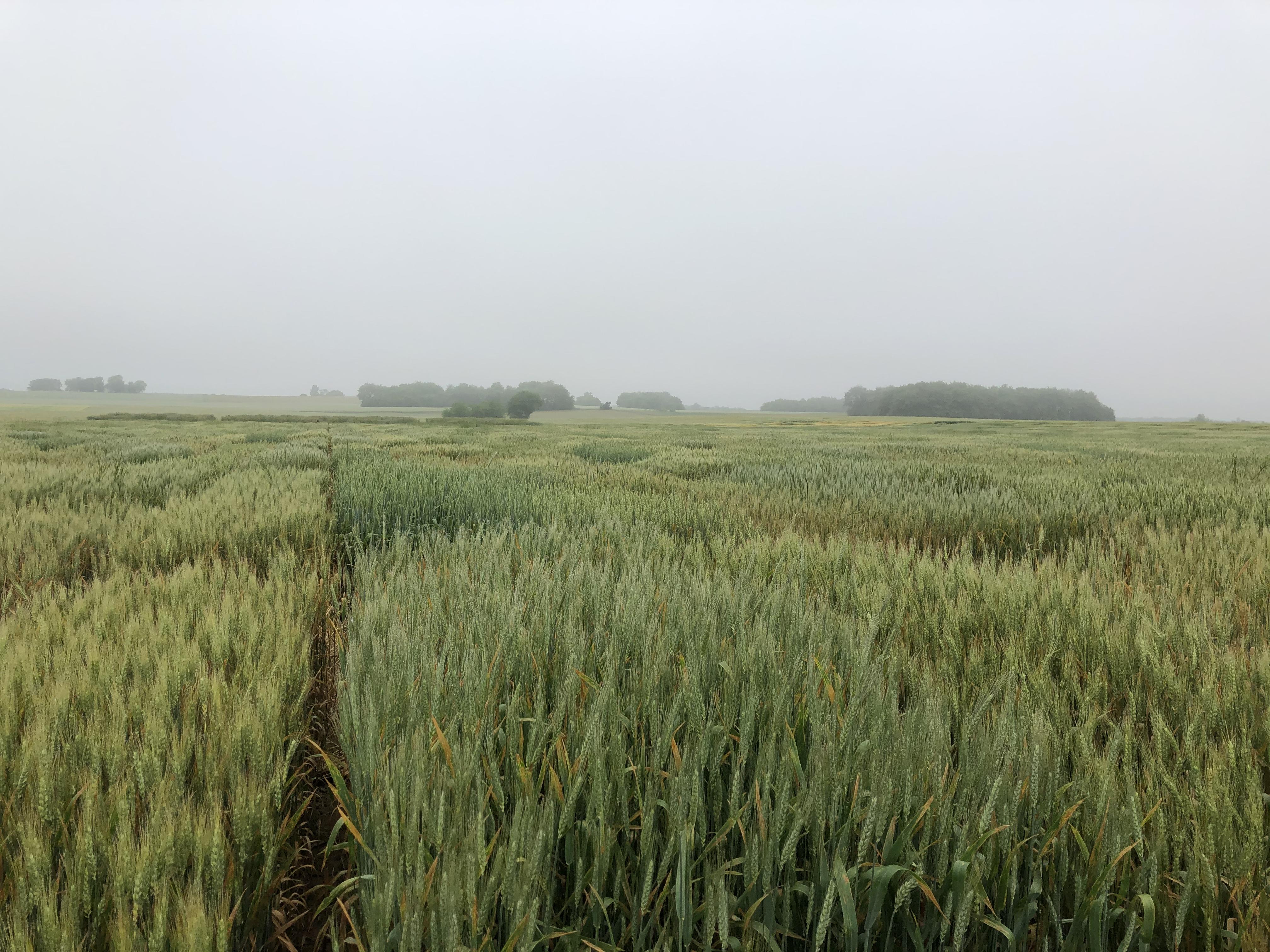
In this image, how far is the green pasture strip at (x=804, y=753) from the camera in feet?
2.43

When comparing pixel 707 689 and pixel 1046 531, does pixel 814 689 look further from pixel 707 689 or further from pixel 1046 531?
pixel 1046 531

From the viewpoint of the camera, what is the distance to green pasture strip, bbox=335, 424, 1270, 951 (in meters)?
0.74

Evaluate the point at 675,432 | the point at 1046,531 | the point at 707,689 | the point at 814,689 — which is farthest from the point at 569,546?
the point at 675,432

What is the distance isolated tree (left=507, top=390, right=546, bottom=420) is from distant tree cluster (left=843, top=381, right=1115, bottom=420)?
5632 centimetres

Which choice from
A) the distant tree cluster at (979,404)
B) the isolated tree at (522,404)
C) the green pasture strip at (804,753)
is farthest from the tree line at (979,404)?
the green pasture strip at (804,753)

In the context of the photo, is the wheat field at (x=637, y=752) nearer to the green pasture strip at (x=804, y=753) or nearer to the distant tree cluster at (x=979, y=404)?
the green pasture strip at (x=804, y=753)

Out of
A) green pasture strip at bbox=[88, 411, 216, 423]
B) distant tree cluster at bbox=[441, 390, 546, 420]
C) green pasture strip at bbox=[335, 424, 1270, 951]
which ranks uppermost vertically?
distant tree cluster at bbox=[441, 390, 546, 420]

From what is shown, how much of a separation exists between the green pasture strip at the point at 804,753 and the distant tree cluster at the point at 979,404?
9814cm

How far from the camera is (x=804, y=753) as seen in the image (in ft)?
3.54

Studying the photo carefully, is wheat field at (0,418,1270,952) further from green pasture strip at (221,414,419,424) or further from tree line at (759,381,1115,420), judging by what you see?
tree line at (759,381,1115,420)

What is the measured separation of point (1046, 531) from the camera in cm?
378

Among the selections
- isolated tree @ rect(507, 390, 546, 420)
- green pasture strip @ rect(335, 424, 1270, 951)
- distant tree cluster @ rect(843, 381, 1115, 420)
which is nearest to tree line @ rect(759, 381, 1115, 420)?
distant tree cluster @ rect(843, 381, 1115, 420)

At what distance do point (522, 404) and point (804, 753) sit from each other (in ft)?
244

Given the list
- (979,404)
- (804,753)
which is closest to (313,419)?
(804,753)
